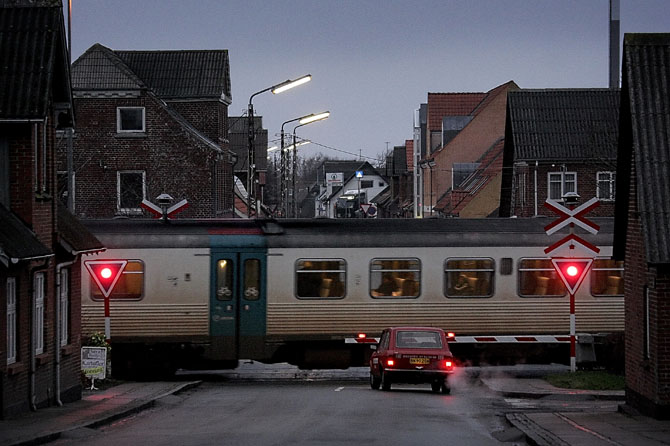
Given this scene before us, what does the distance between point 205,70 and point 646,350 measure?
1521 inches

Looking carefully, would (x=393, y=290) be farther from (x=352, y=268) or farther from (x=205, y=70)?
(x=205, y=70)

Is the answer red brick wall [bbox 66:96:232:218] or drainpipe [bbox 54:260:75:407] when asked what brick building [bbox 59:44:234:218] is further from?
drainpipe [bbox 54:260:75:407]

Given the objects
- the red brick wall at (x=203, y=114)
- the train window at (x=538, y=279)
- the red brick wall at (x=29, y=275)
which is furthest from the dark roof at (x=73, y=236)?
the red brick wall at (x=203, y=114)

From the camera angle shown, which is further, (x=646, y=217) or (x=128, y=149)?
(x=128, y=149)

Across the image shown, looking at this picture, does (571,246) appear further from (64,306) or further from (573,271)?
(64,306)

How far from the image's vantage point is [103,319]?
1115 inches

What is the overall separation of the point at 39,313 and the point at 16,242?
261cm

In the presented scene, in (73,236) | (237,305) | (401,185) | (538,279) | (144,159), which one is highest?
(401,185)

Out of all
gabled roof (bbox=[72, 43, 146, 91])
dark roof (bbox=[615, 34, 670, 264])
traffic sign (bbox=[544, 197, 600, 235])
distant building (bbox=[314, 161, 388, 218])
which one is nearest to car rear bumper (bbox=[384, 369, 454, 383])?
traffic sign (bbox=[544, 197, 600, 235])

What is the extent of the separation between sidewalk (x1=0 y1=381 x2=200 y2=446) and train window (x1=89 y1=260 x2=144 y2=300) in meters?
2.24

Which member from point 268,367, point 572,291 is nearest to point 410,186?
point 268,367

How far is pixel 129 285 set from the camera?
28.4 meters

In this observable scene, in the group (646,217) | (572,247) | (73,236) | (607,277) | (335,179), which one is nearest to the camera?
(646,217)

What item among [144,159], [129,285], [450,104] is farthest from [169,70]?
[129,285]
